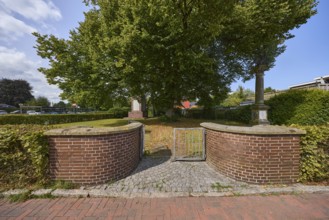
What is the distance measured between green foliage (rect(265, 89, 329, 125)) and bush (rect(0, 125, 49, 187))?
41.0 feet

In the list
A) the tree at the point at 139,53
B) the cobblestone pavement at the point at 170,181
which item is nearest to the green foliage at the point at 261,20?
the tree at the point at 139,53

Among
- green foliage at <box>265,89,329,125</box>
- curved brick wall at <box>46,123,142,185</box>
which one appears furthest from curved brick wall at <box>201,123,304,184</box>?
green foliage at <box>265,89,329,125</box>

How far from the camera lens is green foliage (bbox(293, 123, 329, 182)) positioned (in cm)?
330

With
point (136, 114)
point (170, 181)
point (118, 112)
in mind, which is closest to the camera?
point (170, 181)

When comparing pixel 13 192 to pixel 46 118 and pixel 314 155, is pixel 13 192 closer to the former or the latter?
pixel 314 155

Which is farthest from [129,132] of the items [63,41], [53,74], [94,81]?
[63,41]

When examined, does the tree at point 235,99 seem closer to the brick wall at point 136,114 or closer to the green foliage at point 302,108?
the green foliage at point 302,108

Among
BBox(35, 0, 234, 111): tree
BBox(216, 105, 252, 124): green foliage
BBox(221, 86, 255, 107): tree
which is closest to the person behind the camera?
BBox(35, 0, 234, 111): tree

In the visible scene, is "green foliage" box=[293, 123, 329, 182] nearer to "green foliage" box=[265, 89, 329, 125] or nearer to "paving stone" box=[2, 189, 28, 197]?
"paving stone" box=[2, 189, 28, 197]

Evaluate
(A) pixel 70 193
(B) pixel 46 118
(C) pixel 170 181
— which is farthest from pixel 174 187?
(B) pixel 46 118

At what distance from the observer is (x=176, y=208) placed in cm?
260

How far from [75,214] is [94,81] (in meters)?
10.1

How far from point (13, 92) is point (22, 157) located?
64.8 m

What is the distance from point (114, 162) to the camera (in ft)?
11.4
